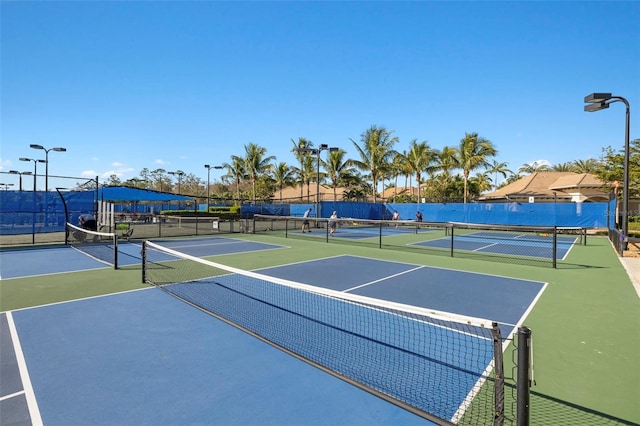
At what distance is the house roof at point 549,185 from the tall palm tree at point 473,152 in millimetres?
6476

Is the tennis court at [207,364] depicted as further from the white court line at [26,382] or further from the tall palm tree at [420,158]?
the tall palm tree at [420,158]

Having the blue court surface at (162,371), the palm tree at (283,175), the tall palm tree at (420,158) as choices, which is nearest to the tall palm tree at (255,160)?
the palm tree at (283,175)

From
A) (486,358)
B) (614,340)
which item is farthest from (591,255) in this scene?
(486,358)

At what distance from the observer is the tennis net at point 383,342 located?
340 centimetres

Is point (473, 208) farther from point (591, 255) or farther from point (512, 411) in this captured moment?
point (512, 411)

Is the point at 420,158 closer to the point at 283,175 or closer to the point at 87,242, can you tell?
the point at 283,175

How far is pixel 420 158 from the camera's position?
40.2 metres

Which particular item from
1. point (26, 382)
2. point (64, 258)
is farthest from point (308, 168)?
point (26, 382)

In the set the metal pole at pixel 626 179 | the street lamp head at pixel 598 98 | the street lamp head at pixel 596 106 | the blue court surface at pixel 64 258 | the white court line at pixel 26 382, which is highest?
the street lamp head at pixel 598 98

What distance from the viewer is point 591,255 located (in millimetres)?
14273

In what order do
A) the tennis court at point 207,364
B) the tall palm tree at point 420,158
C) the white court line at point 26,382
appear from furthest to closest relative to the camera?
the tall palm tree at point 420,158 < the tennis court at point 207,364 < the white court line at point 26,382

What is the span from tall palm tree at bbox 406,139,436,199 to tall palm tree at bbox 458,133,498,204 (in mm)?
3534

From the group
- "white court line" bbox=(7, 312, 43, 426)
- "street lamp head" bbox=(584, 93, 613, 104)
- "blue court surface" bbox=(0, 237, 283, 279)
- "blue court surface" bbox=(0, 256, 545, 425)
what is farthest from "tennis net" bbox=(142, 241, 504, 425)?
"street lamp head" bbox=(584, 93, 613, 104)

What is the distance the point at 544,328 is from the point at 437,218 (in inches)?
1118
